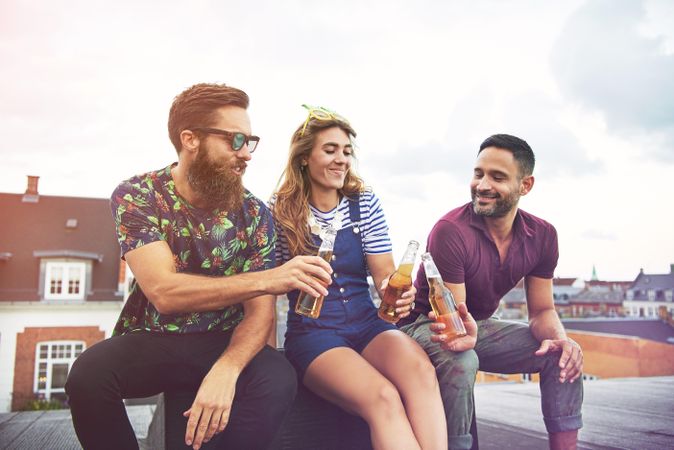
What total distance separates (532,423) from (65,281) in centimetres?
1689

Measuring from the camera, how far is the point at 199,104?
6.56 feet

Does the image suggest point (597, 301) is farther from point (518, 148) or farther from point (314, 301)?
point (314, 301)

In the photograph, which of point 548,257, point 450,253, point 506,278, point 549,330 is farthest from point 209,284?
point 548,257

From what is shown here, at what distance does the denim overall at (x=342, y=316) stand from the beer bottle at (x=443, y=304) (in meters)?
0.21

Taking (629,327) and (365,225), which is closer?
(365,225)

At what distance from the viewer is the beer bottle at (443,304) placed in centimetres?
202

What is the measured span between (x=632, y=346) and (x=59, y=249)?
76.8 feet

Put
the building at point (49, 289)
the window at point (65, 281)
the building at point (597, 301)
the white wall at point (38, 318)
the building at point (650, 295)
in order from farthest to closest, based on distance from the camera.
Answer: the building at point (597, 301)
the building at point (650, 295)
the window at point (65, 281)
the building at point (49, 289)
the white wall at point (38, 318)

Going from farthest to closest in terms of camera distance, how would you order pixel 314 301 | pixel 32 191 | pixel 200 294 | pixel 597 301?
1. pixel 597 301
2. pixel 32 191
3. pixel 314 301
4. pixel 200 294

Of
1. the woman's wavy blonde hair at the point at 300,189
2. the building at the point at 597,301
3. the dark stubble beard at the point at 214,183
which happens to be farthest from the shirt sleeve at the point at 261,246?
the building at the point at 597,301

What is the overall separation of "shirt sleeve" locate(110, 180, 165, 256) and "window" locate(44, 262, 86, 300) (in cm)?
1722

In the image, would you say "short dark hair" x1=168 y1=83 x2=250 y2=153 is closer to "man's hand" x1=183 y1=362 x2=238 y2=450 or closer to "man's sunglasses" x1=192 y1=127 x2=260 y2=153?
"man's sunglasses" x1=192 y1=127 x2=260 y2=153

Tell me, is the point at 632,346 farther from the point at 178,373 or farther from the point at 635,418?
the point at 178,373

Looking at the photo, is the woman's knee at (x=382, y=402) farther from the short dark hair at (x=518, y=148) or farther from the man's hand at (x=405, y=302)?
the short dark hair at (x=518, y=148)
